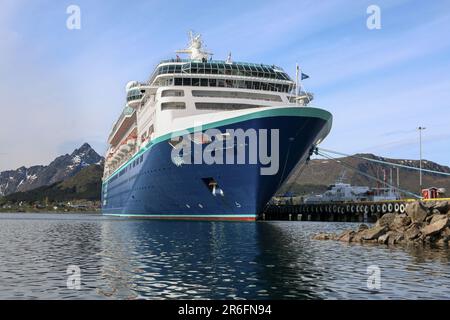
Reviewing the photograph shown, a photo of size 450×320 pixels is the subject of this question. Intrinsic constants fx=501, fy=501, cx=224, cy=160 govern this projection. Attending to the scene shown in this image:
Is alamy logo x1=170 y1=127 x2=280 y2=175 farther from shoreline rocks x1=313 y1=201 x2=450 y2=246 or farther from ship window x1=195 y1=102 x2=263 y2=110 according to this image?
shoreline rocks x1=313 y1=201 x2=450 y2=246

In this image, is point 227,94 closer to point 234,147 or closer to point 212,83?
point 212,83

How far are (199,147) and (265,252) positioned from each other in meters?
19.2

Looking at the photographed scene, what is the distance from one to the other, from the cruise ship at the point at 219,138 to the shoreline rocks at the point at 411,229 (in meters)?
9.74

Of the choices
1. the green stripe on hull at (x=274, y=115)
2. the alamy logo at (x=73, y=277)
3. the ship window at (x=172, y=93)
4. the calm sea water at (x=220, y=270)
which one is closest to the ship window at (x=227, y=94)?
the ship window at (x=172, y=93)

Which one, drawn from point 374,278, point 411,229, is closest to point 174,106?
point 411,229

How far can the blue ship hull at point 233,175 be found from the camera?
40.0 m

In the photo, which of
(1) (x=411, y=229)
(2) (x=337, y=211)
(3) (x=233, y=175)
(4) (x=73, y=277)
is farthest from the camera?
(2) (x=337, y=211)

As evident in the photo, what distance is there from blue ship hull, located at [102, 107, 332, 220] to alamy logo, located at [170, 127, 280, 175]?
41cm

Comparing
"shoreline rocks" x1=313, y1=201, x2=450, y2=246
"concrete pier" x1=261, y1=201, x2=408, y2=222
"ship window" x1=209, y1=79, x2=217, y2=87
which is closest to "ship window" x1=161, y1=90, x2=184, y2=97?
"ship window" x1=209, y1=79, x2=217, y2=87

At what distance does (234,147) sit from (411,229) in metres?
15.5

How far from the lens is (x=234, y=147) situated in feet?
132

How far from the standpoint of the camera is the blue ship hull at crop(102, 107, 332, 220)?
4000 cm

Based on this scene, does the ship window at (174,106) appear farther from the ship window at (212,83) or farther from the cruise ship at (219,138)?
the ship window at (212,83)
